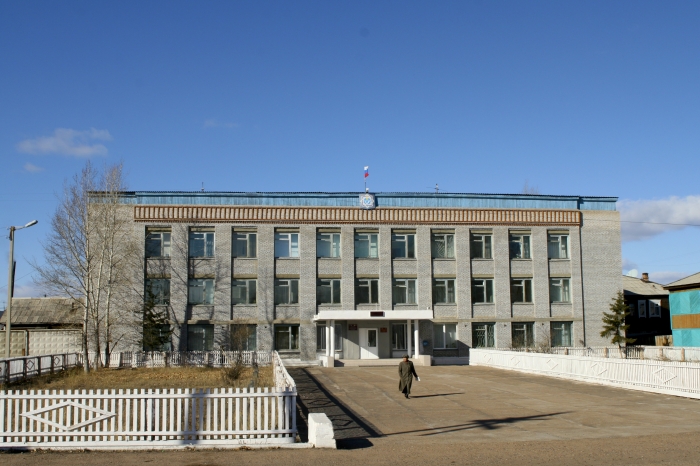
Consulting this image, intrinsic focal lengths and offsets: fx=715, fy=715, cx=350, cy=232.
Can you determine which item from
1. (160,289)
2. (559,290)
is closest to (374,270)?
(559,290)

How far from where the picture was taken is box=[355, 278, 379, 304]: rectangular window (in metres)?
45.5

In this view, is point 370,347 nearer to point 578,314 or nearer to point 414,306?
point 414,306

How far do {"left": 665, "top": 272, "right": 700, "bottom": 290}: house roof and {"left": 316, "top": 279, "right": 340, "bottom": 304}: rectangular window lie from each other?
23218 millimetres

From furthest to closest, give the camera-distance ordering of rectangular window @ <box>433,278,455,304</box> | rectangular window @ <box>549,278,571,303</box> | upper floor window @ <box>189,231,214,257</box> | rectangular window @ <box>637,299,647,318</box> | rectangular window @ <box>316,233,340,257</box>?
rectangular window @ <box>637,299,647,318</box>
rectangular window @ <box>549,278,571,303</box>
rectangular window @ <box>433,278,455,304</box>
rectangular window @ <box>316,233,340,257</box>
upper floor window @ <box>189,231,214,257</box>

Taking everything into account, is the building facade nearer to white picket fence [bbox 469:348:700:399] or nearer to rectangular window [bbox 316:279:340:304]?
rectangular window [bbox 316:279:340:304]

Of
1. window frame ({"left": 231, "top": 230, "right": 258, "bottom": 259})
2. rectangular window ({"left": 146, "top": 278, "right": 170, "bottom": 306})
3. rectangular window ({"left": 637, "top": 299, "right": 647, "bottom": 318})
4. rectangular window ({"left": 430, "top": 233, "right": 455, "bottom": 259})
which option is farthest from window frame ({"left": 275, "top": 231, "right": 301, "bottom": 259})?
rectangular window ({"left": 637, "top": 299, "right": 647, "bottom": 318})

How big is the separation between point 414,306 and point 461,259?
4.31m

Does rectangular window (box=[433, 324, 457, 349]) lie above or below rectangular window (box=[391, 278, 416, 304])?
below

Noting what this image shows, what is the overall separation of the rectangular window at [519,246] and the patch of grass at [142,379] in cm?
1979

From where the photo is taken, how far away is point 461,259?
152ft

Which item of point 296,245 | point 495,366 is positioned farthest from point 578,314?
point 296,245

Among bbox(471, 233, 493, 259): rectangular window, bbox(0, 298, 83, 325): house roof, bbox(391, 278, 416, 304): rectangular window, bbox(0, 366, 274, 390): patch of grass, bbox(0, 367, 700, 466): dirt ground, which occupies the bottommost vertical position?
bbox(0, 366, 274, 390): patch of grass

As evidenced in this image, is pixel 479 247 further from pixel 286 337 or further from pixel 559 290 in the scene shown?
pixel 286 337

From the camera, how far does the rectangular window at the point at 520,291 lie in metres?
47.0
